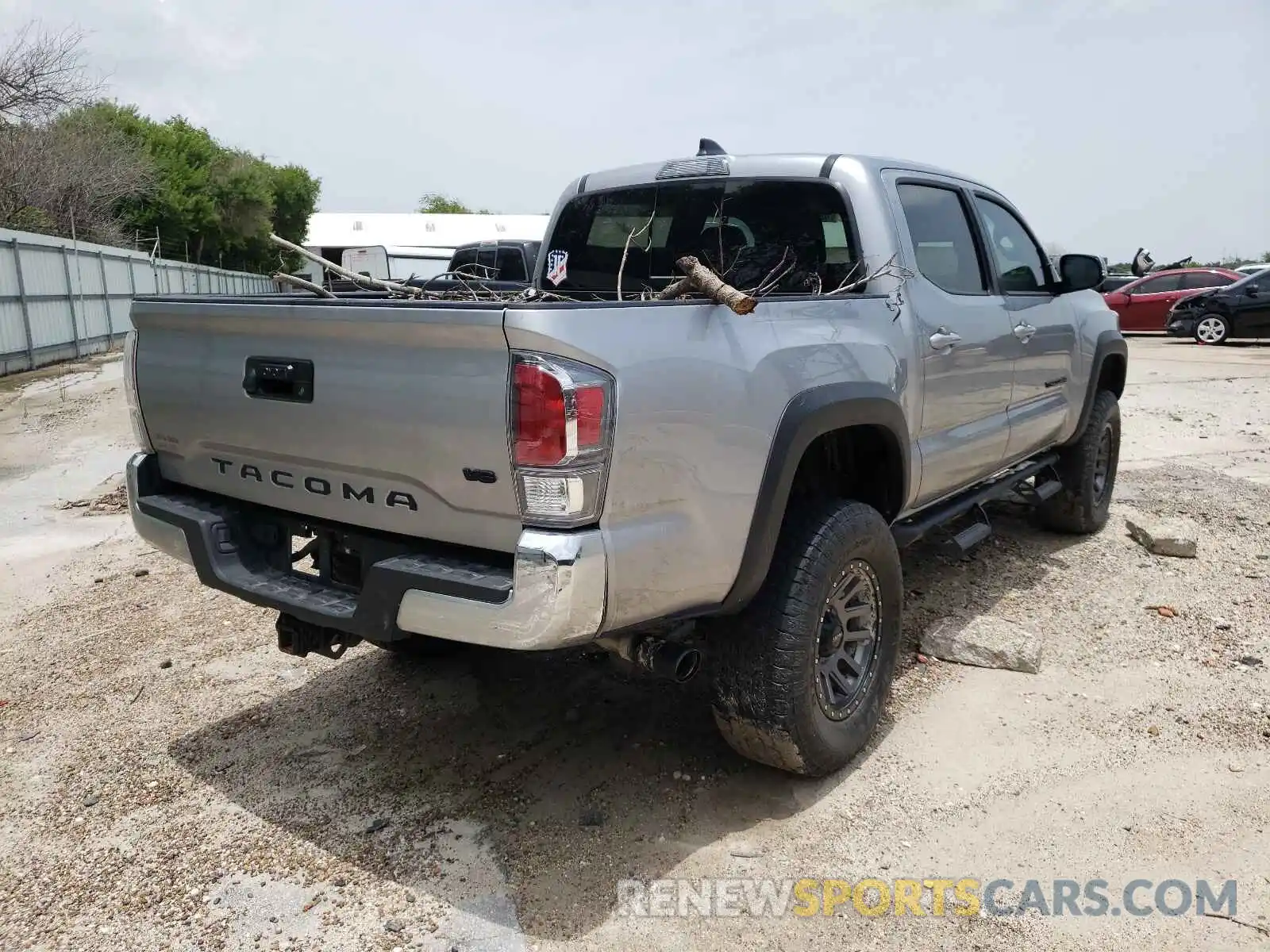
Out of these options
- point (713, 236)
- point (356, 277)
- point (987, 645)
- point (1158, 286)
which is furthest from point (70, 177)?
point (987, 645)

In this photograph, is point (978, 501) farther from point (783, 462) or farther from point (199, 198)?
point (199, 198)

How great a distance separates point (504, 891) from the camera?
8.89 ft

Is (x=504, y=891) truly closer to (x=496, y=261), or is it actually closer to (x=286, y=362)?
(x=286, y=362)

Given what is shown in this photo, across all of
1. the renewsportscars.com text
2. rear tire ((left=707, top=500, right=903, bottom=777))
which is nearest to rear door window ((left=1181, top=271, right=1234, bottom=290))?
rear tire ((left=707, top=500, right=903, bottom=777))

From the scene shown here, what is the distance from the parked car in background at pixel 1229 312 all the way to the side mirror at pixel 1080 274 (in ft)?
51.7

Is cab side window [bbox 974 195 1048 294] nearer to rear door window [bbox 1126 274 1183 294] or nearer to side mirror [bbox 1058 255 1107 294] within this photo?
side mirror [bbox 1058 255 1107 294]

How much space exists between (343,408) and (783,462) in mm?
1220

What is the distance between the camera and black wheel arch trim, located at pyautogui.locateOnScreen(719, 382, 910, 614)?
2.77 meters

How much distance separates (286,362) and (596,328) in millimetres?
992

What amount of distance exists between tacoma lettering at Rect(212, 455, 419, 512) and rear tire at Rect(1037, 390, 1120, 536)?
4.29m

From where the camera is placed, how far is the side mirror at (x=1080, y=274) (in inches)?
198

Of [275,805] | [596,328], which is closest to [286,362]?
[596,328]

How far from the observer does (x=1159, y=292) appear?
2086cm

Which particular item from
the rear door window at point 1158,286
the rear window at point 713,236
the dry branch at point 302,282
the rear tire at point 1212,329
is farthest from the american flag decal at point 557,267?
the rear door window at point 1158,286
